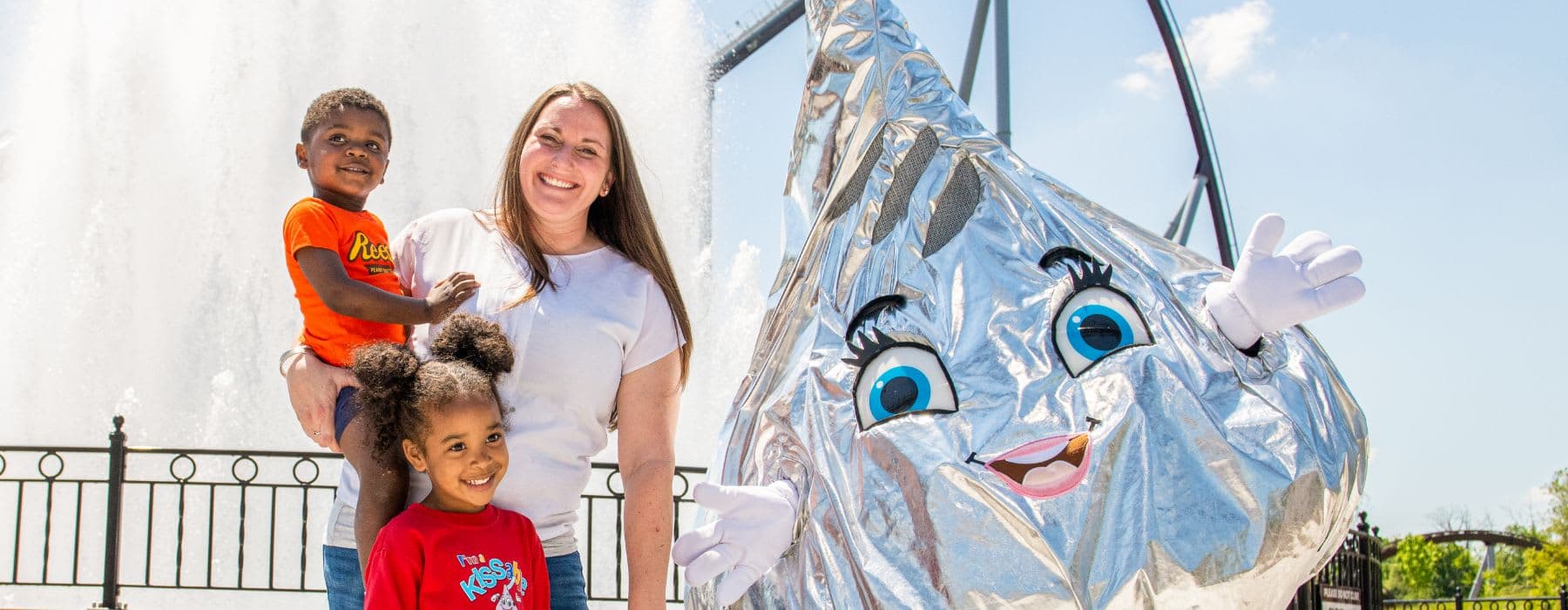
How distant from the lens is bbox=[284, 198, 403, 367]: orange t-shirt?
2.09m

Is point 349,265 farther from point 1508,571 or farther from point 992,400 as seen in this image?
point 1508,571

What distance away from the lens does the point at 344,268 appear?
2.08m

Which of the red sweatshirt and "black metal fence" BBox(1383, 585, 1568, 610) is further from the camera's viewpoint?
"black metal fence" BBox(1383, 585, 1568, 610)

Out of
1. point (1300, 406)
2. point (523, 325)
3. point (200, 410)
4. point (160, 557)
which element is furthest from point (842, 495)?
point (200, 410)

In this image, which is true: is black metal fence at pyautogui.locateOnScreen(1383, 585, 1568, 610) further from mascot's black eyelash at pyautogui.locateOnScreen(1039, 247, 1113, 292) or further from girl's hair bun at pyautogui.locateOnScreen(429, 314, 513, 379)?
girl's hair bun at pyautogui.locateOnScreen(429, 314, 513, 379)

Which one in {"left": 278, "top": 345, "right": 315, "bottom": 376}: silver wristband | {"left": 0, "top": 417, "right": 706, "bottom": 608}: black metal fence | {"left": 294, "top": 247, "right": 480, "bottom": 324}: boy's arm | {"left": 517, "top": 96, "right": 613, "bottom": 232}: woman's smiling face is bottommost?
{"left": 0, "top": 417, "right": 706, "bottom": 608}: black metal fence

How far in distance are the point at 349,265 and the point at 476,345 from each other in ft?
1.48

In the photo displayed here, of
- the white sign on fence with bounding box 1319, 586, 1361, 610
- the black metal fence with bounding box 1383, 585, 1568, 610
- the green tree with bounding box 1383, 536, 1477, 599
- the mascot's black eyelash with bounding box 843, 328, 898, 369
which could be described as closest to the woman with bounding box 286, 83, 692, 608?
the mascot's black eyelash with bounding box 843, 328, 898, 369

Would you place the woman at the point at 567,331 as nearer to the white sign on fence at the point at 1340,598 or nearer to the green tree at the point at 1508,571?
the white sign on fence at the point at 1340,598

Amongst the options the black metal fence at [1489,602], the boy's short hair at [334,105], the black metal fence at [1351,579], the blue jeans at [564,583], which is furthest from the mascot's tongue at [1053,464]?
the black metal fence at [1489,602]

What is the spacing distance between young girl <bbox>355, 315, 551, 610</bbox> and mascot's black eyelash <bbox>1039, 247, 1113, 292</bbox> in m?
0.87

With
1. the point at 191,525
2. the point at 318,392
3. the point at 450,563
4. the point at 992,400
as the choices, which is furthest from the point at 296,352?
the point at 191,525

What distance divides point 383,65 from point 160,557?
11.5ft

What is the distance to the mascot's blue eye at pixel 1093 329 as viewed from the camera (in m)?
1.88
